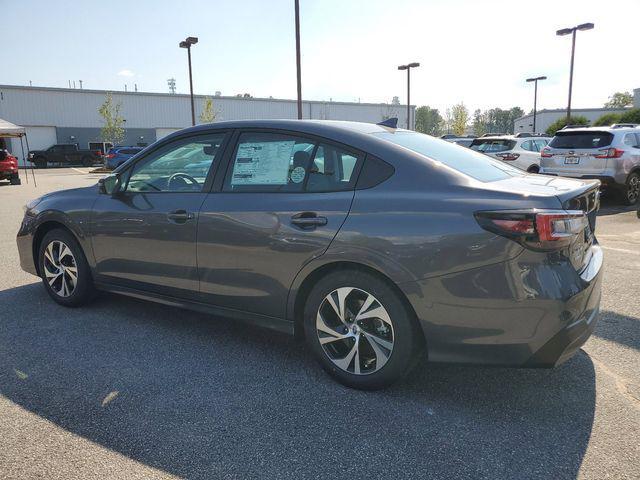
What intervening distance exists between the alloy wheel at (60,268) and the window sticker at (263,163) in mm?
1981

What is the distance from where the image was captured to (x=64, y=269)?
15.1ft

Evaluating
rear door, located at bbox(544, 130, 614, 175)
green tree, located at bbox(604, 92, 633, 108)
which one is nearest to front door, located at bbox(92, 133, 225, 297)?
rear door, located at bbox(544, 130, 614, 175)

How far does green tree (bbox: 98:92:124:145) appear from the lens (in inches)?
Answer: 1821

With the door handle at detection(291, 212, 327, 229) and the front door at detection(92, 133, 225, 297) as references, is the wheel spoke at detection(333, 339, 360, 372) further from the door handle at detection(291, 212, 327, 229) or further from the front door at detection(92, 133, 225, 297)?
the front door at detection(92, 133, 225, 297)

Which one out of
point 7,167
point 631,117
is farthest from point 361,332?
point 631,117

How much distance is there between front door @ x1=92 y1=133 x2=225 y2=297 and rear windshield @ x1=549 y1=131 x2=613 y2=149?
9636 mm

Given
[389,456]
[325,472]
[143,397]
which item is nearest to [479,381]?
[389,456]

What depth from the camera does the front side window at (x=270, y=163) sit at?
3.31 metres

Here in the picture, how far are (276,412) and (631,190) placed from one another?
1097 cm

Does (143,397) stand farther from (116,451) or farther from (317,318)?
(317,318)

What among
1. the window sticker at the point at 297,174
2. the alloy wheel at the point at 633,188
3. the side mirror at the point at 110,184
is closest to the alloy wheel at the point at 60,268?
the side mirror at the point at 110,184

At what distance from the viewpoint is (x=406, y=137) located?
352cm

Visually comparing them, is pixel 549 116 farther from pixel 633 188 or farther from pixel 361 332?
pixel 361 332

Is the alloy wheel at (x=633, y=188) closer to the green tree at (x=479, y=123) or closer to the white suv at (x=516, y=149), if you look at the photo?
the white suv at (x=516, y=149)
